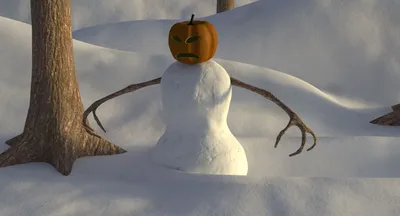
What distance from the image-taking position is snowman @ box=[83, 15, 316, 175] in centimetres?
370

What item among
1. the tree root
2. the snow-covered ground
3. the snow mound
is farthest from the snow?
the snow mound

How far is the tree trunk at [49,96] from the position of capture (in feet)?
12.7

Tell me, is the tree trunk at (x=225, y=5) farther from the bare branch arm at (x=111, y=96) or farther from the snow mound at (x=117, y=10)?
the bare branch arm at (x=111, y=96)

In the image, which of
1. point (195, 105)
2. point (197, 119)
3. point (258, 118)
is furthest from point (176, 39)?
point (258, 118)

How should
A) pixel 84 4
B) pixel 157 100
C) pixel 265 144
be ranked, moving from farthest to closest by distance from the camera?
pixel 84 4 < pixel 157 100 < pixel 265 144

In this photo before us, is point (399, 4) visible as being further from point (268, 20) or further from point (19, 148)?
point (19, 148)

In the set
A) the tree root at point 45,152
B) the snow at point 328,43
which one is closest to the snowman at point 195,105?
the tree root at point 45,152

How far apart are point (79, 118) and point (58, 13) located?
84 centimetres

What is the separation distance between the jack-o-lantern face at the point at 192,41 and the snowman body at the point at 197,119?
0.09 meters

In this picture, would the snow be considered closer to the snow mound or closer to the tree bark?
the tree bark

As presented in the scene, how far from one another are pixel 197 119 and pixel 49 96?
3.79 feet

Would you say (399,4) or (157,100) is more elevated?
(399,4)

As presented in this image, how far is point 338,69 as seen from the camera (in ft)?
25.4

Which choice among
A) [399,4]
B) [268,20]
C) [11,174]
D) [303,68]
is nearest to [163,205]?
[11,174]
